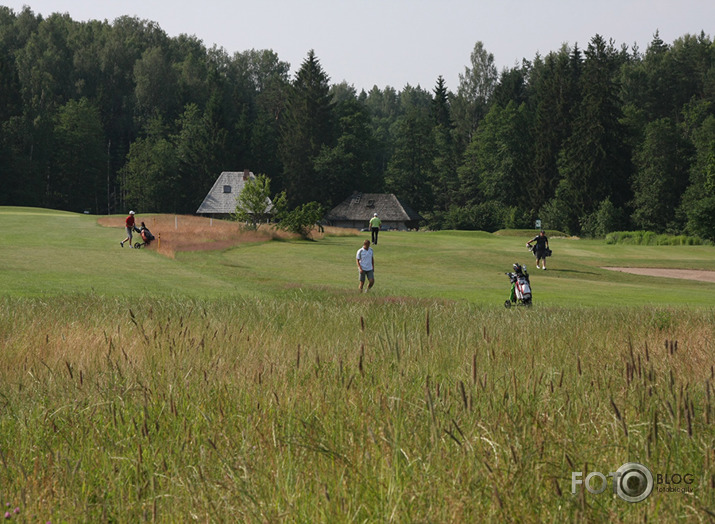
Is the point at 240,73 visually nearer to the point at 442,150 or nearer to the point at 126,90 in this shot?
the point at 126,90

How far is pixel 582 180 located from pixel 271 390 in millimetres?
85225

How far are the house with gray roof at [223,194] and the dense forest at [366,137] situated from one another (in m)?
5.65

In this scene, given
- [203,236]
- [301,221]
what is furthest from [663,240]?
[203,236]

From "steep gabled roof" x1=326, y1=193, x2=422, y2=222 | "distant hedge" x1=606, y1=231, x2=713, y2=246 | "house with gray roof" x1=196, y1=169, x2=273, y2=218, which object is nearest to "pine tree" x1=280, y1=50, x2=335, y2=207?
"steep gabled roof" x1=326, y1=193, x2=422, y2=222

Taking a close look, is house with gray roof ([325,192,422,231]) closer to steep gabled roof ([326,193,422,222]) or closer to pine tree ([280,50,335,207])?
steep gabled roof ([326,193,422,222])

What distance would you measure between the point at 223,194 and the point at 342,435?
98.1 meters

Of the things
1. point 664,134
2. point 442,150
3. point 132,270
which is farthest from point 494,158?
point 132,270

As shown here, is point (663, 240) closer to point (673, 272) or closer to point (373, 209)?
point (673, 272)

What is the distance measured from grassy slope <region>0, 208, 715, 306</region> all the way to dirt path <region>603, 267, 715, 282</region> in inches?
58.9

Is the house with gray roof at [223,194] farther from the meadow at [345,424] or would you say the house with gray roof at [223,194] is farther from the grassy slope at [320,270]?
the meadow at [345,424]

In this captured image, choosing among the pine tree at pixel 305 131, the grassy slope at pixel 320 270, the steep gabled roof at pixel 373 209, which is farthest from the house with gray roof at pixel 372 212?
the grassy slope at pixel 320 270

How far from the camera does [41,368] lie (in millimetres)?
7574

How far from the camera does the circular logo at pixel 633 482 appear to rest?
379 centimetres

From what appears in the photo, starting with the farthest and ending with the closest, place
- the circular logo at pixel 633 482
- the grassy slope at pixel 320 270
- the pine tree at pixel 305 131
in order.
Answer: the pine tree at pixel 305 131
the grassy slope at pixel 320 270
the circular logo at pixel 633 482
